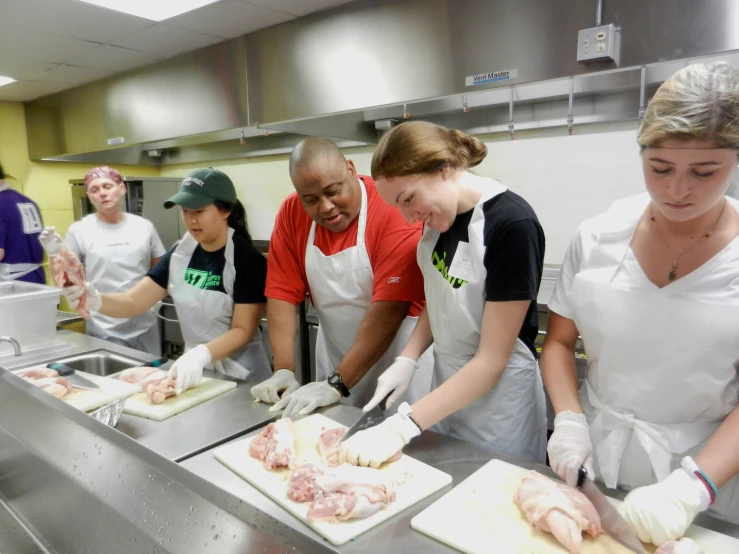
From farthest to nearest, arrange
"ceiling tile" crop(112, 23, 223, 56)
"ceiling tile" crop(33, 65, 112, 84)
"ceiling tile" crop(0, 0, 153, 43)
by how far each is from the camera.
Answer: "ceiling tile" crop(33, 65, 112, 84)
"ceiling tile" crop(112, 23, 223, 56)
"ceiling tile" crop(0, 0, 153, 43)

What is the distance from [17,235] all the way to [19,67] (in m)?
1.34

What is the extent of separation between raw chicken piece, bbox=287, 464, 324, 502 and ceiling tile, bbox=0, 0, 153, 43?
2788mm

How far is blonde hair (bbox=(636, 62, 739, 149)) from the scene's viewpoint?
95 cm

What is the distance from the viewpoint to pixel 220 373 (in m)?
1.96

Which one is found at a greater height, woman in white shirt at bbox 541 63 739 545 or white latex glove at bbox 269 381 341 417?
woman in white shirt at bbox 541 63 739 545

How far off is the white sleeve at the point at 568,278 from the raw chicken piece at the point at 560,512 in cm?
45

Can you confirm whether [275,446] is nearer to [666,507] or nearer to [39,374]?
[666,507]

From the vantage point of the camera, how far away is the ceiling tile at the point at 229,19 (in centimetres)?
282

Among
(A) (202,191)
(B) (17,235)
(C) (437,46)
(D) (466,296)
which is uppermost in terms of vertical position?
(C) (437,46)

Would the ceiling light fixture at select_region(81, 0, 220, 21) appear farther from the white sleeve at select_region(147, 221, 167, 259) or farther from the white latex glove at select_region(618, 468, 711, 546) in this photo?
the white latex glove at select_region(618, 468, 711, 546)

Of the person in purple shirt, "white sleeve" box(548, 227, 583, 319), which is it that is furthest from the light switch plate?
the person in purple shirt

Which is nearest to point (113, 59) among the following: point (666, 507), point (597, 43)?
point (597, 43)

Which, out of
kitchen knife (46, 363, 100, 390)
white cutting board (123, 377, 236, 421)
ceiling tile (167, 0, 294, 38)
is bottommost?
white cutting board (123, 377, 236, 421)

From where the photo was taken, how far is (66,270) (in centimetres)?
199
